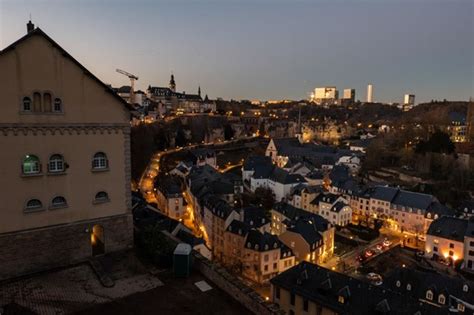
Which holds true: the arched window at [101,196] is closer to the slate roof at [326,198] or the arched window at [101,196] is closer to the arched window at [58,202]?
the arched window at [58,202]

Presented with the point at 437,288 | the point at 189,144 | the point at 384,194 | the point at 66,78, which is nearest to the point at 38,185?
the point at 66,78

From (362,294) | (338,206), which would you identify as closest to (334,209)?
(338,206)

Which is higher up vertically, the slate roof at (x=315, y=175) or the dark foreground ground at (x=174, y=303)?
the dark foreground ground at (x=174, y=303)

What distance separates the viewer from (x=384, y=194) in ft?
158

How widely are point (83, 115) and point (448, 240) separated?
39411 millimetres

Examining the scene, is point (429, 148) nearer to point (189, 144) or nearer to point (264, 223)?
point (264, 223)

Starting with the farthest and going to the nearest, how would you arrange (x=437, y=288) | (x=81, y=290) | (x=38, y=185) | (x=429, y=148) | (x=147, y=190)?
(x=429, y=148)
(x=147, y=190)
(x=437, y=288)
(x=38, y=185)
(x=81, y=290)

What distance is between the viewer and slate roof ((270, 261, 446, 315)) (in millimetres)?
20703

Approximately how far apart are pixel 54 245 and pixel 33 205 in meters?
1.57

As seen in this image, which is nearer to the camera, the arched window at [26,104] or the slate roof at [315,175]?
the arched window at [26,104]

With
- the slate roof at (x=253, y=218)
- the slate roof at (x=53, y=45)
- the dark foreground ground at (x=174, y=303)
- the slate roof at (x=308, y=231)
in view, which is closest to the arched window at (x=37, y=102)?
the slate roof at (x=53, y=45)

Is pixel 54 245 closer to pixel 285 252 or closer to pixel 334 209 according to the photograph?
pixel 285 252

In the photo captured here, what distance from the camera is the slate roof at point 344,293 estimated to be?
20703 mm

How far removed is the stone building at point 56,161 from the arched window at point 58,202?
3 cm
